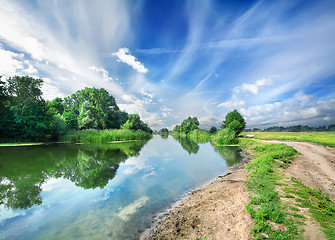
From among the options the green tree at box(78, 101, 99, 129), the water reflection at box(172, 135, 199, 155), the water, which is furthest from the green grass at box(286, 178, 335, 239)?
the green tree at box(78, 101, 99, 129)

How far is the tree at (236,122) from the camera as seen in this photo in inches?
1618

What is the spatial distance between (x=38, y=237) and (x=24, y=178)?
682cm

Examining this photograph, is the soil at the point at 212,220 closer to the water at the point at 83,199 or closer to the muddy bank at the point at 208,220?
the muddy bank at the point at 208,220

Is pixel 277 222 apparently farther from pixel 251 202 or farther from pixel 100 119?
pixel 100 119

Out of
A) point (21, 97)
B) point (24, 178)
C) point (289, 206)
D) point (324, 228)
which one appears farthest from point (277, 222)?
point (21, 97)

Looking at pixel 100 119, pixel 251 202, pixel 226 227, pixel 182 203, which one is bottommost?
pixel 182 203

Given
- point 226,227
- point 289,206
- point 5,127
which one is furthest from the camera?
point 5,127

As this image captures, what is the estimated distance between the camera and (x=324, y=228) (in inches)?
126

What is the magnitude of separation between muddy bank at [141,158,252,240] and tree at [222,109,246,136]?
39.7m

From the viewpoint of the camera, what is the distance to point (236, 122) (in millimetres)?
41406

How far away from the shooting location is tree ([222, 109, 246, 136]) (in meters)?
41.1

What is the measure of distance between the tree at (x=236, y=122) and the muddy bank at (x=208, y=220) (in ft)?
130

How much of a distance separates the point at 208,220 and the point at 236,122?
4269 centimetres

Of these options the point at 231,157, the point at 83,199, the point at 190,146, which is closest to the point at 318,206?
the point at 83,199
